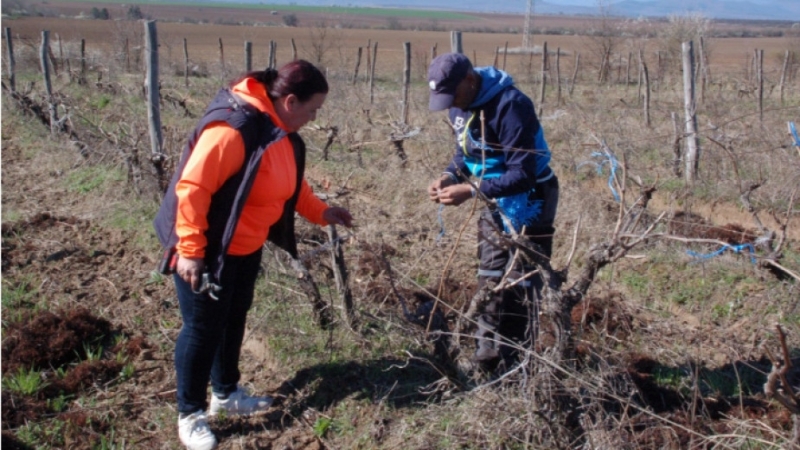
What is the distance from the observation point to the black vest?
2666 millimetres

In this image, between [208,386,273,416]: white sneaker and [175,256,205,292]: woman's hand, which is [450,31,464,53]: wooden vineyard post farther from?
[175,256,205,292]: woman's hand

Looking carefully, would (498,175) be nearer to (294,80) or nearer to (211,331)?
(294,80)

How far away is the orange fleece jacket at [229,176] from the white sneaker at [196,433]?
2.51 ft

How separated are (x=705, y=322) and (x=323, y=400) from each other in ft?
7.87

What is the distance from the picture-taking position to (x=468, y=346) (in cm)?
368

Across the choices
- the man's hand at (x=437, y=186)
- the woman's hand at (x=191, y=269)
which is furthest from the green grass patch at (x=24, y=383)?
the man's hand at (x=437, y=186)

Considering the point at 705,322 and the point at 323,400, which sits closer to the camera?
the point at 323,400

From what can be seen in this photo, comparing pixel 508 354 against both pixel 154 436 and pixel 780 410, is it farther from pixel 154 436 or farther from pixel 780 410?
pixel 154 436

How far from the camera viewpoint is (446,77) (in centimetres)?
300

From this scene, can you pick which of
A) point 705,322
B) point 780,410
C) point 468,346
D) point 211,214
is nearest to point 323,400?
point 468,346

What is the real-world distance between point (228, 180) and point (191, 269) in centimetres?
35

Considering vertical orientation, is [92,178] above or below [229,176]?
below

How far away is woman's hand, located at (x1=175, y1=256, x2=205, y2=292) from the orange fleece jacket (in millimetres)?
22

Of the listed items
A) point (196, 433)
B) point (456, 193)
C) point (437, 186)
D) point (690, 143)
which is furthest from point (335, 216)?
point (690, 143)
